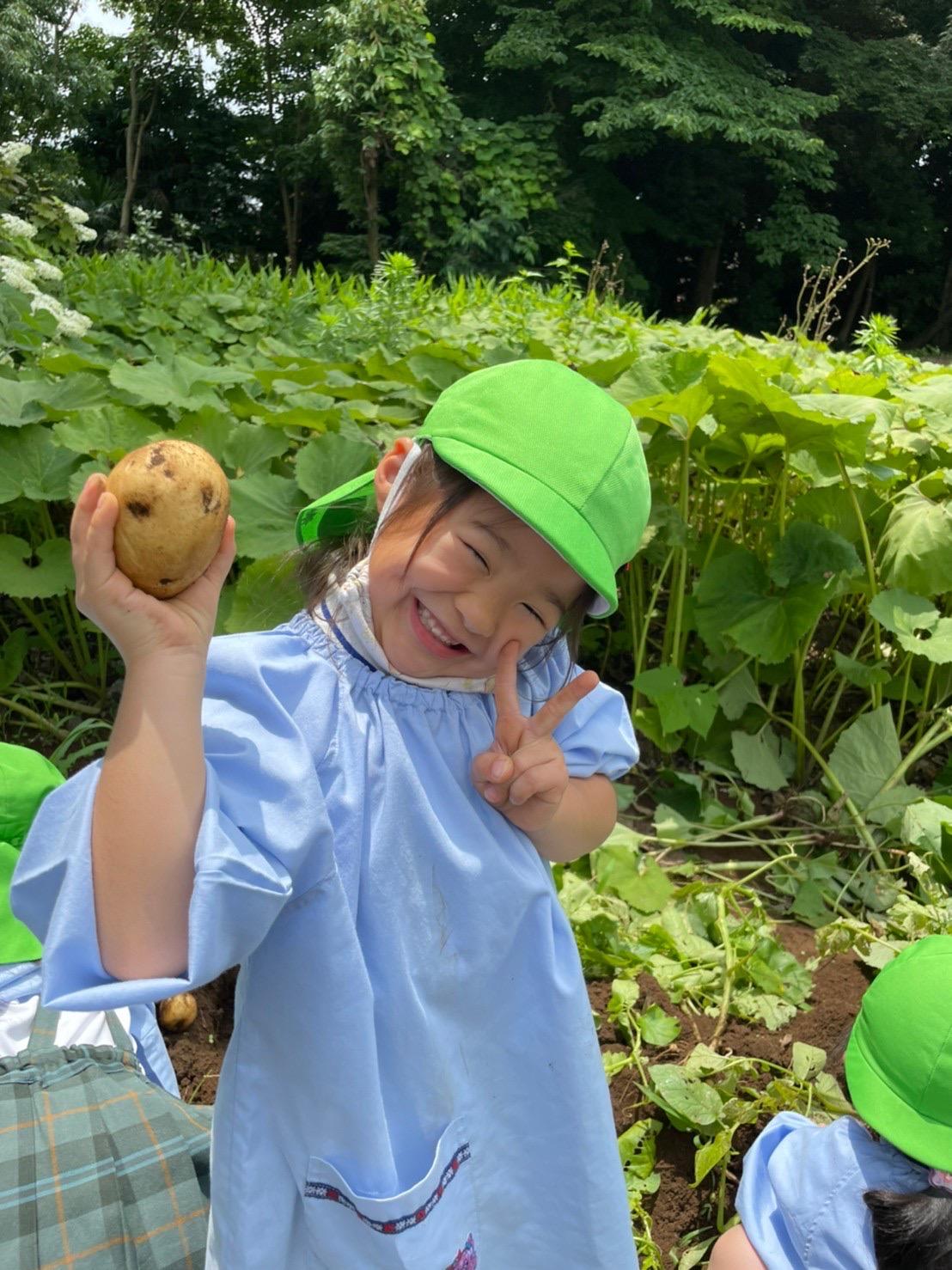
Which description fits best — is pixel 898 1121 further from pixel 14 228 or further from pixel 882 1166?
pixel 14 228

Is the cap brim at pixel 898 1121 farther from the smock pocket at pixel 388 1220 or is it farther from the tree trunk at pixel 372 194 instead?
the tree trunk at pixel 372 194

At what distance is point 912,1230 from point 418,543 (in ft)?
2.85

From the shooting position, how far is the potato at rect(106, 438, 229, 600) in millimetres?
789

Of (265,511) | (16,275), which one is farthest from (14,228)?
(265,511)

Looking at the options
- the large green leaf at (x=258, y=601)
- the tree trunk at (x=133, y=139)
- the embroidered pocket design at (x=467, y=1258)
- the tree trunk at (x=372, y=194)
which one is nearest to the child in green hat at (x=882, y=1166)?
the embroidered pocket design at (x=467, y=1258)

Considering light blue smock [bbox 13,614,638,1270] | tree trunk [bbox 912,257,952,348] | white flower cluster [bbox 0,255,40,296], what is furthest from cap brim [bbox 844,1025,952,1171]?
tree trunk [bbox 912,257,952,348]

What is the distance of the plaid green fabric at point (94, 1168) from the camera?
3.69 feet

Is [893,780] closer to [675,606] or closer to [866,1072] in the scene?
[675,606]

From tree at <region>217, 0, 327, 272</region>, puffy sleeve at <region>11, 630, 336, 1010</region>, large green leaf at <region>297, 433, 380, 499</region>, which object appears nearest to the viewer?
puffy sleeve at <region>11, 630, 336, 1010</region>

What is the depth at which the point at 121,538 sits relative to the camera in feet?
2.61

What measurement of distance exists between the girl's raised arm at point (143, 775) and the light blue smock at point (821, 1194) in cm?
86

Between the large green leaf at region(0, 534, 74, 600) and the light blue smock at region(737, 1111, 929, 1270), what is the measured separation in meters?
1.71

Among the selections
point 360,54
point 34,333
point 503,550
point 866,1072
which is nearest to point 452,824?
point 503,550

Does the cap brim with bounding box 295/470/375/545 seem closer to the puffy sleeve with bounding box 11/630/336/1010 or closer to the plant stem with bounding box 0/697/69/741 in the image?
the puffy sleeve with bounding box 11/630/336/1010
